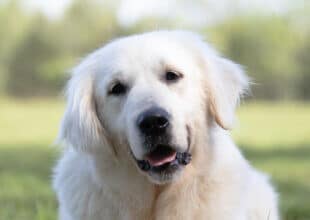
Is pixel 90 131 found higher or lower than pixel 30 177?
lower

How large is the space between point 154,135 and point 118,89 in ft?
1.35

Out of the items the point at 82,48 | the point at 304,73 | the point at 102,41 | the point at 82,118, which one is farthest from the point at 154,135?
the point at 304,73

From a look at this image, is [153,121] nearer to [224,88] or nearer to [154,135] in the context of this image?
[154,135]

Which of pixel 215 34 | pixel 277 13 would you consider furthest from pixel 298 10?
pixel 215 34

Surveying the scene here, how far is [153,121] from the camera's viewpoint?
12.1 feet

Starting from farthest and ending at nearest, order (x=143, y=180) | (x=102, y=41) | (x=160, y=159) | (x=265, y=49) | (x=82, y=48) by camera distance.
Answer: (x=265, y=49) → (x=82, y=48) → (x=102, y=41) → (x=143, y=180) → (x=160, y=159)

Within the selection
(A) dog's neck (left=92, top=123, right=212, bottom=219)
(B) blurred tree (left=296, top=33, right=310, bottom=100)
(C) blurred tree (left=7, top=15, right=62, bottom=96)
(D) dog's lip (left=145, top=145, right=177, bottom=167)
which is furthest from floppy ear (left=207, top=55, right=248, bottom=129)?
(B) blurred tree (left=296, top=33, right=310, bottom=100)

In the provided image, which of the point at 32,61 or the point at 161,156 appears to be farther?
the point at 32,61

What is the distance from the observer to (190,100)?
393cm

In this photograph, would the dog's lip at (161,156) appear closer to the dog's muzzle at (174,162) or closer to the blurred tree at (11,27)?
the dog's muzzle at (174,162)

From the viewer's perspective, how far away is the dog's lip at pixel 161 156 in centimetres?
383

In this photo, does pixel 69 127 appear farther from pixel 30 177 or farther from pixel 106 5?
pixel 106 5

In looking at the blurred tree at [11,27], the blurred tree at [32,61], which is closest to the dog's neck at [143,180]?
the blurred tree at [32,61]

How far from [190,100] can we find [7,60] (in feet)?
107
